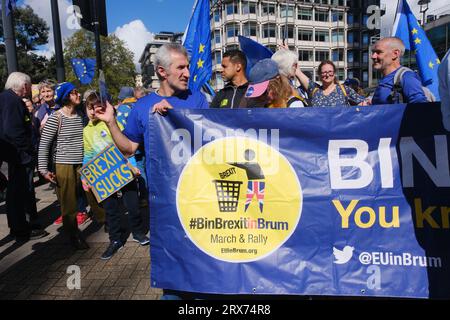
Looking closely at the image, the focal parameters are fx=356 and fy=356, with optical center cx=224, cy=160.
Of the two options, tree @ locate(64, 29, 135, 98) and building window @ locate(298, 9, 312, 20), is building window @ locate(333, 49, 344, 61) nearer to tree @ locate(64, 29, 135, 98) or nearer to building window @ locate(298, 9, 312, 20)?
building window @ locate(298, 9, 312, 20)

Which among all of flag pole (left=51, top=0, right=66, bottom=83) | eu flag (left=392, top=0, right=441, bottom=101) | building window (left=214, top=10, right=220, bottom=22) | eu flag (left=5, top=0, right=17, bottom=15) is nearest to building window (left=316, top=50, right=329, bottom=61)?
building window (left=214, top=10, right=220, bottom=22)

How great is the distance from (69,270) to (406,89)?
3.55 meters

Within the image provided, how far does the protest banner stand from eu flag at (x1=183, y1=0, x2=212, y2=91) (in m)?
1.70

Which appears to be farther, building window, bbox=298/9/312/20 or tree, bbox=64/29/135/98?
building window, bbox=298/9/312/20

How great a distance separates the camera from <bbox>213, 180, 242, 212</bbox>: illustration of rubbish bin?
2428mm

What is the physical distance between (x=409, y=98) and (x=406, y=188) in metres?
0.91

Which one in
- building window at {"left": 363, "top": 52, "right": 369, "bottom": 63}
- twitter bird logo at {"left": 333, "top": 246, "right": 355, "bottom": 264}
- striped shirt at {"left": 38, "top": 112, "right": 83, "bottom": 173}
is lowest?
twitter bird logo at {"left": 333, "top": 246, "right": 355, "bottom": 264}

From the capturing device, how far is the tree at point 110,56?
42656 mm

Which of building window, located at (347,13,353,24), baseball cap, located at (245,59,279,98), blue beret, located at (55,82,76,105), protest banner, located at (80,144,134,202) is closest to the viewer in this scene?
baseball cap, located at (245,59,279,98)

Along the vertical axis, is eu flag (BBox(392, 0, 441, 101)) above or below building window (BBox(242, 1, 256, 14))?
below

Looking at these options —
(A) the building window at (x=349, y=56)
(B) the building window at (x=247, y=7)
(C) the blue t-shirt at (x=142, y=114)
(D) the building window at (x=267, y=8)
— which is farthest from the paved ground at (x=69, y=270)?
(A) the building window at (x=349, y=56)

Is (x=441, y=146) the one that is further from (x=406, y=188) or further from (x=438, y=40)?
(x=438, y=40)

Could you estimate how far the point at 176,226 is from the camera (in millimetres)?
2469

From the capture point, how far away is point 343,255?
231 cm
